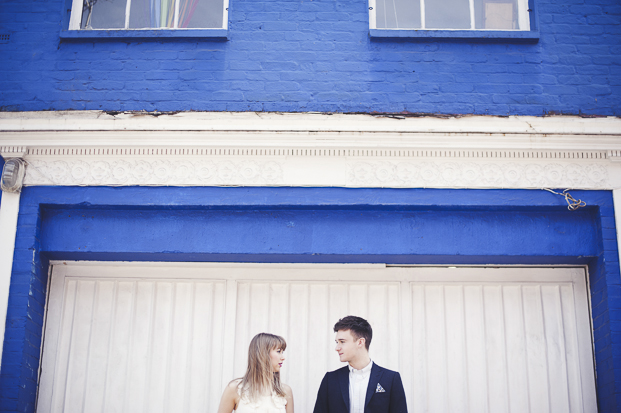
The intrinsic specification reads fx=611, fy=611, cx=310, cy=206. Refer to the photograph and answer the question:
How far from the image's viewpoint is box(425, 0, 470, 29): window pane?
5992 mm

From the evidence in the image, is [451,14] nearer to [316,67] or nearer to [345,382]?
[316,67]

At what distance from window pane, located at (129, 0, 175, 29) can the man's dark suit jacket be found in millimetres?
3711

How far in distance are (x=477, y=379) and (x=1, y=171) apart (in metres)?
4.62

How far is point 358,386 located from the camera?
4707 mm

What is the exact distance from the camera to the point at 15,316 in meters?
5.10

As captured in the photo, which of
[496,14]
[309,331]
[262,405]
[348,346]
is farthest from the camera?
[496,14]

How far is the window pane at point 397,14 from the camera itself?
19.7ft

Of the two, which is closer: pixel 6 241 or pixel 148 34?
pixel 6 241

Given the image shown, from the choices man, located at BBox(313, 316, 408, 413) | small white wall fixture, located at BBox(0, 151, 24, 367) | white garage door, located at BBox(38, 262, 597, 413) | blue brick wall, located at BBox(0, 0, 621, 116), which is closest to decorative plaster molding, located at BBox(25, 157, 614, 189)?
small white wall fixture, located at BBox(0, 151, 24, 367)

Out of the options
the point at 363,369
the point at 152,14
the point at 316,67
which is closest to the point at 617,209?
the point at 363,369

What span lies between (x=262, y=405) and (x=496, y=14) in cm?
428

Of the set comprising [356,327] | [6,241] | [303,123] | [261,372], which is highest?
[303,123]

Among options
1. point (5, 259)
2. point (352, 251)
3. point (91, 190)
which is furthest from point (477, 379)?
point (5, 259)

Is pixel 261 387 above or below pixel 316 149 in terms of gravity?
below
